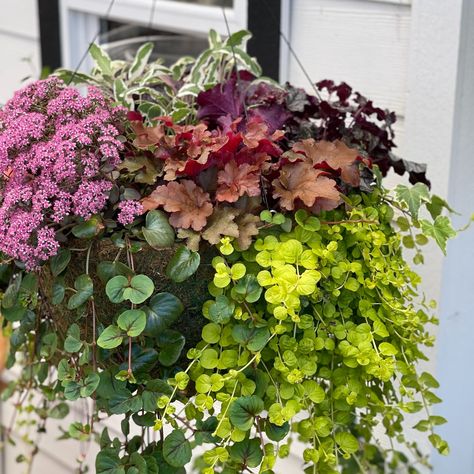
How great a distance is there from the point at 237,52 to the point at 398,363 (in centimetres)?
54

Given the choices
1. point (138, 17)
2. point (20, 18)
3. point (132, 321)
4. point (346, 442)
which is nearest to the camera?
point (132, 321)

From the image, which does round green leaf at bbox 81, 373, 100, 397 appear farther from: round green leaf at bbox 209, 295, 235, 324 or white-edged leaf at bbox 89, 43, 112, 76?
white-edged leaf at bbox 89, 43, 112, 76

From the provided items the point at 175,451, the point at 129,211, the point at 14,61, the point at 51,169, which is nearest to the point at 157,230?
the point at 129,211

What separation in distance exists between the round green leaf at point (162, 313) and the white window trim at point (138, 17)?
2.85 ft

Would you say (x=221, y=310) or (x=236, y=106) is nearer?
→ (x=221, y=310)

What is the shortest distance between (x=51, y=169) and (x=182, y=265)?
7.9 inches

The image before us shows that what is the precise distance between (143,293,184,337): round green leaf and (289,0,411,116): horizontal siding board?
2.14ft

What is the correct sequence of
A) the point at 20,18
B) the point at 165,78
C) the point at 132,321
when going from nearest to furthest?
the point at 132,321 < the point at 165,78 < the point at 20,18

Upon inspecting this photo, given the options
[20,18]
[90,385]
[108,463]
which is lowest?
[108,463]

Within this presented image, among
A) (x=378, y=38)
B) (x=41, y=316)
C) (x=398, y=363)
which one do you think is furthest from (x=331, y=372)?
(x=378, y=38)

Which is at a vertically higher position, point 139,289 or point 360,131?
point 360,131

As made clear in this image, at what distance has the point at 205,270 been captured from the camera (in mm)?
1050

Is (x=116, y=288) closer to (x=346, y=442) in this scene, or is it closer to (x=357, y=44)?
(x=346, y=442)

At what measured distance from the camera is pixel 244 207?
1.06 meters
